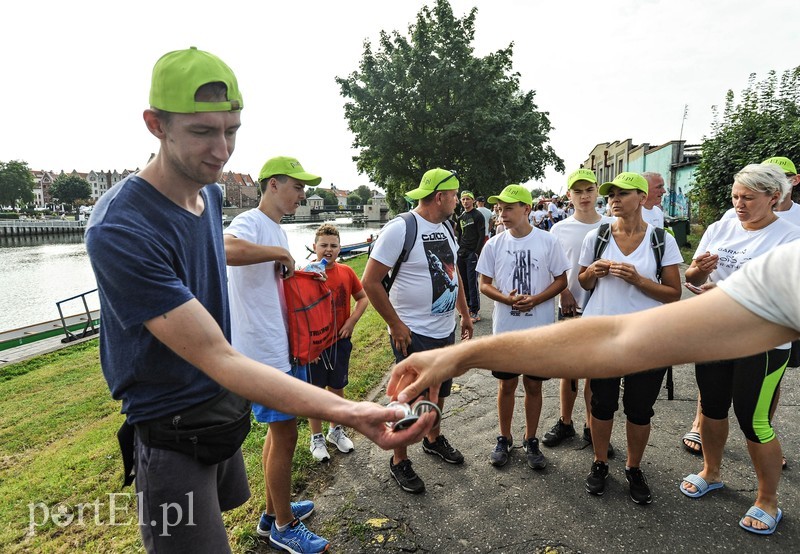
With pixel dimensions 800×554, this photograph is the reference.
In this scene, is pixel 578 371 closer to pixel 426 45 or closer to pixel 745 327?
pixel 745 327

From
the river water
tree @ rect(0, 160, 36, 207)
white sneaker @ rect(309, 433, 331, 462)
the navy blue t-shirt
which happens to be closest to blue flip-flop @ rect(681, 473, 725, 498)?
white sneaker @ rect(309, 433, 331, 462)

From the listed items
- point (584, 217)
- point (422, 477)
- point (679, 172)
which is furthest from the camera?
point (679, 172)

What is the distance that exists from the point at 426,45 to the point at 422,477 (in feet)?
99.3

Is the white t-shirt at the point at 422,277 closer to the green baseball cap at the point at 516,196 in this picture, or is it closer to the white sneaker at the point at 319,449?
the green baseball cap at the point at 516,196

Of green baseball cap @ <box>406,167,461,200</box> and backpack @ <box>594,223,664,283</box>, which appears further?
green baseball cap @ <box>406,167,461,200</box>

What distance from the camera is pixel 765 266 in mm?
1330

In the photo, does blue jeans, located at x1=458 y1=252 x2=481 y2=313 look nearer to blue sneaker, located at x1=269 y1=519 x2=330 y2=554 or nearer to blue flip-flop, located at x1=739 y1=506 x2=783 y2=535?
blue flip-flop, located at x1=739 y1=506 x2=783 y2=535

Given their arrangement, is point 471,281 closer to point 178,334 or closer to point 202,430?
point 202,430

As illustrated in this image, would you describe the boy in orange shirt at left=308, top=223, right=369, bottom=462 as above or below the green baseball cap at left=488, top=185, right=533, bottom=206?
below

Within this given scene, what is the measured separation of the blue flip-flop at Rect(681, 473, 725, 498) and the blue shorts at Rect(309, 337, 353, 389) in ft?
8.68

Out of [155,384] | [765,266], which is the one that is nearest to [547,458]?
[765,266]

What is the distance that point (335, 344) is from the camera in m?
3.86

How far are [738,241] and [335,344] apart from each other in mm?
3138

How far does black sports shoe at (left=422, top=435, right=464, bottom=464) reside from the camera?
3633mm
